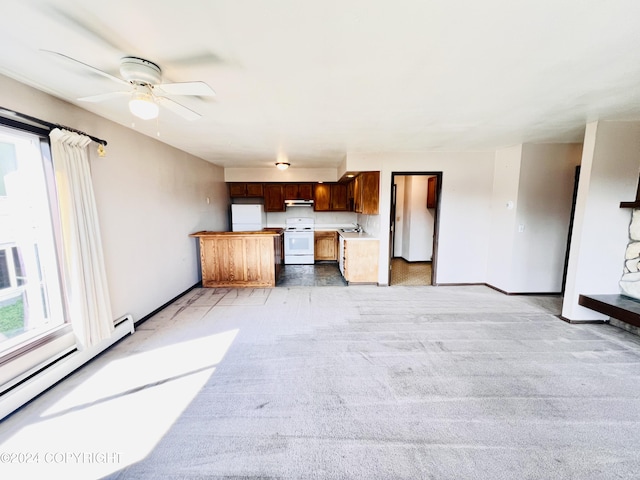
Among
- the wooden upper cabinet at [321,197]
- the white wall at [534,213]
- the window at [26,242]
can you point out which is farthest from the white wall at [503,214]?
the window at [26,242]

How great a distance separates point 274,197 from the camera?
20.3 ft

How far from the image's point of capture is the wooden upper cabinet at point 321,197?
6211 millimetres

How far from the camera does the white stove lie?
6094 millimetres

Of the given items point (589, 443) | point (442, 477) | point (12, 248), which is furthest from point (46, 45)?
Answer: point (589, 443)

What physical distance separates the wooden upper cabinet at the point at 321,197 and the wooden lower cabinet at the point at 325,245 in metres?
0.65

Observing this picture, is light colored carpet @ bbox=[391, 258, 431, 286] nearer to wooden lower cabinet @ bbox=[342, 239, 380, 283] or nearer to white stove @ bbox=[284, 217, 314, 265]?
wooden lower cabinet @ bbox=[342, 239, 380, 283]

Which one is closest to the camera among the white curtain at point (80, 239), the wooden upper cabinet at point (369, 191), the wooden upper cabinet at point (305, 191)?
the white curtain at point (80, 239)

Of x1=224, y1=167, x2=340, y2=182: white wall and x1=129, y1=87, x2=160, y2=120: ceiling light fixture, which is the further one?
x1=224, y1=167, x2=340, y2=182: white wall

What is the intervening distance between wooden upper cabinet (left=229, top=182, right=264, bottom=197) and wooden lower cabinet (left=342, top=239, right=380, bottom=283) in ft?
9.75

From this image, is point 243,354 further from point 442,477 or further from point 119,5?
point 119,5

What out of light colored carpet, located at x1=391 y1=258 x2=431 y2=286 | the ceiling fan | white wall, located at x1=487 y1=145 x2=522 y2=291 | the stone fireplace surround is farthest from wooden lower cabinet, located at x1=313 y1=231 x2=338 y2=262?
the ceiling fan

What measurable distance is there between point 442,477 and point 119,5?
2816 mm

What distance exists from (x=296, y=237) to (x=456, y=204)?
3.56 meters

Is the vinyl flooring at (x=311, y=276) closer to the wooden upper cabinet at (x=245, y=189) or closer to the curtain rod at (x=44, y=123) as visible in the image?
the wooden upper cabinet at (x=245, y=189)
